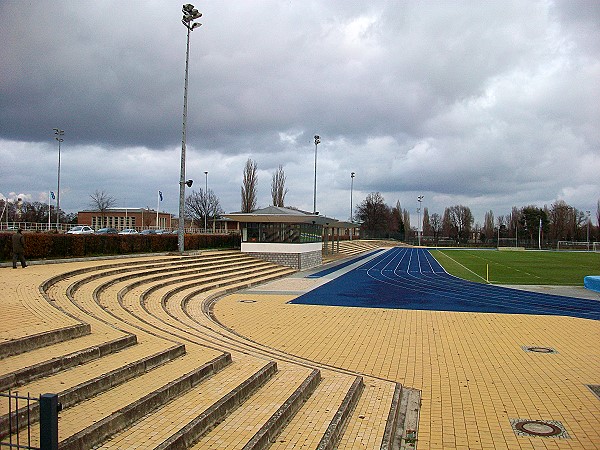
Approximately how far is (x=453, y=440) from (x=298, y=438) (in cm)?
218

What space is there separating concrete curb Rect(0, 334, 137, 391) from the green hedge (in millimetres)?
12337

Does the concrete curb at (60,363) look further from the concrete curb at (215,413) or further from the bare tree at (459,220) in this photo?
the bare tree at (459,220)

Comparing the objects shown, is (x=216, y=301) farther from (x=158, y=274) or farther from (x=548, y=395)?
(x=548, y=395)

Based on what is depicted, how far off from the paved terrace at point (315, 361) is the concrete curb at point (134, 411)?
2.8 inches

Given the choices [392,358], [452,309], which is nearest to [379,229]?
[452,309]

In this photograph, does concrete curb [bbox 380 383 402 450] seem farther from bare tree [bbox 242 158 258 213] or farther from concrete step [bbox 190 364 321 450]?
bare tree [bbox 242 158 258 213]

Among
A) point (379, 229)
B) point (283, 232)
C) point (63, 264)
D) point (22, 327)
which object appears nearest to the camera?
point (22, 327)

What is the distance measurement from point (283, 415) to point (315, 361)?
4.37 m

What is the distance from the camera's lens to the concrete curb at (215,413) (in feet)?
17.1

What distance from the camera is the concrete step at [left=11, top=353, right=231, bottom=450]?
16.2ft

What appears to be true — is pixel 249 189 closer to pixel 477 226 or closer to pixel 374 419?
pixel 374 419

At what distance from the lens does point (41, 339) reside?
7504 millimetres

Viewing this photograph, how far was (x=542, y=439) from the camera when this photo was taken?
6793mm

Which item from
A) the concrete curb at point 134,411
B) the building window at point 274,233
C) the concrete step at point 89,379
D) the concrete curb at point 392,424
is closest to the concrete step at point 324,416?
the concrete curb at point 392,424
